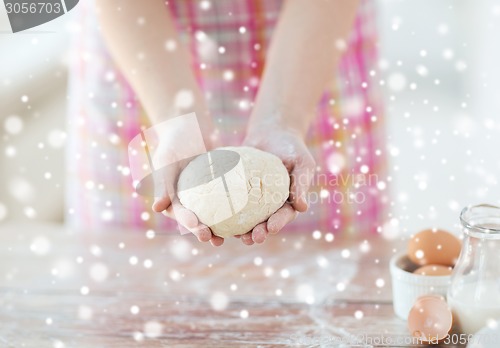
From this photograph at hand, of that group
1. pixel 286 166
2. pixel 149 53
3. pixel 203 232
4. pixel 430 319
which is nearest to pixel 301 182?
pixel 286 166

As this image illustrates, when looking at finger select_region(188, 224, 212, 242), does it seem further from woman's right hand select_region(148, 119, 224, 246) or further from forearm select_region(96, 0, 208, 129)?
forearm select_region(96, 0, 208, 129)

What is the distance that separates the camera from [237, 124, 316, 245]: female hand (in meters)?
0.95

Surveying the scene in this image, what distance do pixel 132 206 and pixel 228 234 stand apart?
45 centimetres

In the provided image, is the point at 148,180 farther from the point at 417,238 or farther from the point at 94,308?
the point at 417,238

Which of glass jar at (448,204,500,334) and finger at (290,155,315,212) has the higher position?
finger at (290,155,315,212)

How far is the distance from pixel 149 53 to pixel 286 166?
0.38m

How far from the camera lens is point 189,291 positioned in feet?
3.41

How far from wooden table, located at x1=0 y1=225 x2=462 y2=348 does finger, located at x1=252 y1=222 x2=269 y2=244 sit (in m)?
0.12

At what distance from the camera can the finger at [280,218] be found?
939mm

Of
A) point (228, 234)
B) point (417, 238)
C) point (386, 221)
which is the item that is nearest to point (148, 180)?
point (228, 234)

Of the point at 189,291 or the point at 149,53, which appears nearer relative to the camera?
the point at 189,291

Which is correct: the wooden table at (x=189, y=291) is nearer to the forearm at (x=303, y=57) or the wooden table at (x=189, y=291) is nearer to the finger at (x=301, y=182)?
the finger at (x=301, y=182)

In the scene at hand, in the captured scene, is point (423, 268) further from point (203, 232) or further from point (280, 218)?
point (203, 232)

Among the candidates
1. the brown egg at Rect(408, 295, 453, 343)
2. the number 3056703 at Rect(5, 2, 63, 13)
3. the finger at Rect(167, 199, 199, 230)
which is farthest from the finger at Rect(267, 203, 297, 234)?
the number 3056703 at Rect(5, 2, 63, 13)
